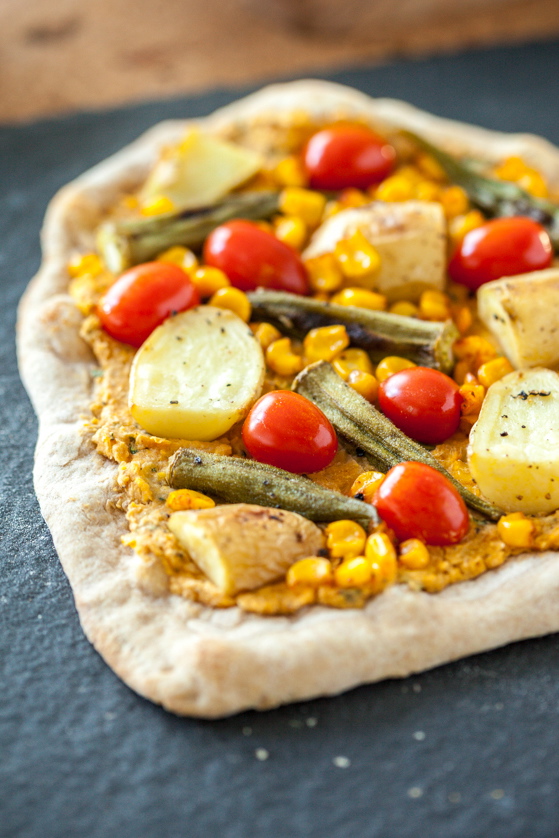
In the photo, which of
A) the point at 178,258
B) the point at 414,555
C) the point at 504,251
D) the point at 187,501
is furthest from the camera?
the point at 178,258

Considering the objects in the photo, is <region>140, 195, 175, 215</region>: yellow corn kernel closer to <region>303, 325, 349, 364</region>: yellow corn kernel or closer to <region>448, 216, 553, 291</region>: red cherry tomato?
<region>303, 325, 349, 364</region>: yellow corn kernel

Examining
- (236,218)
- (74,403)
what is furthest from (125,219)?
(74,403)

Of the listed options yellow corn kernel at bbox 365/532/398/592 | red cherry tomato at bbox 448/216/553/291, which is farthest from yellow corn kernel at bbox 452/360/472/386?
yellow corn kernel at bbox 365/532/398/592

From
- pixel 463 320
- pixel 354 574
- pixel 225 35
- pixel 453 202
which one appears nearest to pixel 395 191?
pixel 453 202

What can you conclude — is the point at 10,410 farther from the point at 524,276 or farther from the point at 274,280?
the point at 524,276

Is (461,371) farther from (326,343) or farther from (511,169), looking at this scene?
(511,169)

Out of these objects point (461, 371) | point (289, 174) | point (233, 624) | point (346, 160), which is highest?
point (346, 160)

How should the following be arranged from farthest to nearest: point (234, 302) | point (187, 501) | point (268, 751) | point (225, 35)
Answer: point (225, 35), point (234, 302), point (187, 501), point (268, 751)
